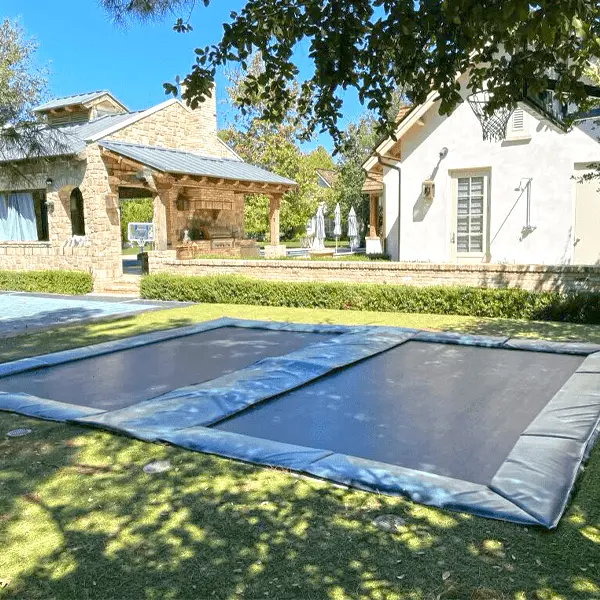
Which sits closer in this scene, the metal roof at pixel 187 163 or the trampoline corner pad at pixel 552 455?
the trampoline corner pad at pixel 552 455

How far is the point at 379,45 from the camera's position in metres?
3.68

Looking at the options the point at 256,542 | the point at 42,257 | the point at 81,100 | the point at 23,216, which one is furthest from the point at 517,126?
the point at 23,216

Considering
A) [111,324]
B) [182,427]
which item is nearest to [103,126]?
[111,324]

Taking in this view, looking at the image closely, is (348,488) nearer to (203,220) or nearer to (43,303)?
(43,303)

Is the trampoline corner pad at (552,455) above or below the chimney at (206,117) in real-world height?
below

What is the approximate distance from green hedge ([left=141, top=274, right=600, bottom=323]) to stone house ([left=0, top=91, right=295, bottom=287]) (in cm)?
185

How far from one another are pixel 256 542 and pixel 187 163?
1632 cm

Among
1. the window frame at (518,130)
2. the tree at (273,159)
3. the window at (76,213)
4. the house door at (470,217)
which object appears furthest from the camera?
the tree at (273,159)

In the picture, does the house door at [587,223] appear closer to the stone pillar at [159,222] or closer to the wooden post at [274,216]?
the stone pillar at [159,222]

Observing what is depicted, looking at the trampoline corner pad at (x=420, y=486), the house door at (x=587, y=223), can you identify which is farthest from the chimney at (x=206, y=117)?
the trampoline corner pad at (x=420, y=486)

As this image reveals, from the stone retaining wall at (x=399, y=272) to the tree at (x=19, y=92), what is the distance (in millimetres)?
4797

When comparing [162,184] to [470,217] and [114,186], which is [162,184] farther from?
[470,217]

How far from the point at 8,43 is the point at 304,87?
1178 inches

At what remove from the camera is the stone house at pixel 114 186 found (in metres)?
16.6
